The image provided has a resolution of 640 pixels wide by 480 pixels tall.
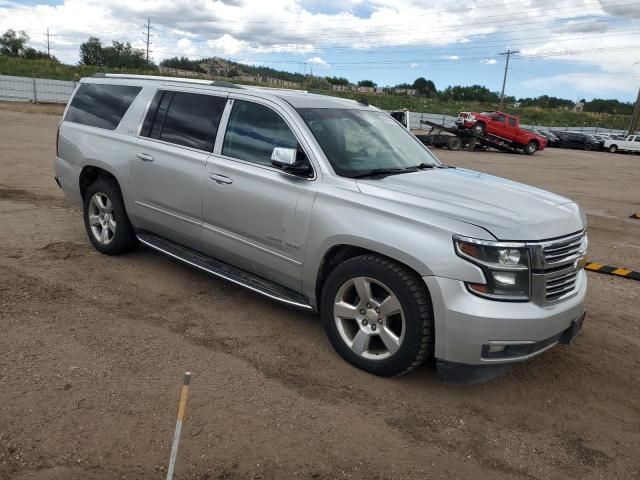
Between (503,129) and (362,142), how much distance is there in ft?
91.6

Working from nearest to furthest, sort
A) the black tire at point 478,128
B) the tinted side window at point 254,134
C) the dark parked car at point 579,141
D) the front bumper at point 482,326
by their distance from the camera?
the front bumper at point 482,326, the tinted side window at point 254,134, the black tire at point 478,128, the dark parked car at point 579,141

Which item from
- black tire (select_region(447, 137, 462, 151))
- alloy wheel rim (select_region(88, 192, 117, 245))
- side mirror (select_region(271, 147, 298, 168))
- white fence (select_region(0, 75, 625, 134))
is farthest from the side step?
white fence (select_region(0, 75, 625, 134))

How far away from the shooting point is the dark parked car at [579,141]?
136 feet

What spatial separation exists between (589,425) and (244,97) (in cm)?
341

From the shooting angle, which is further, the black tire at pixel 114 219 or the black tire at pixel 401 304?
the black tire at pixel 114 219

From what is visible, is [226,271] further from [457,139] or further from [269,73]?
[269,73]

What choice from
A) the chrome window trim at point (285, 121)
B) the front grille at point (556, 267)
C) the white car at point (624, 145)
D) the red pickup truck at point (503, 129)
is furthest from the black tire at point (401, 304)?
the white car at point (624, 145)

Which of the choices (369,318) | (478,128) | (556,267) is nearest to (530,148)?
(478,128)

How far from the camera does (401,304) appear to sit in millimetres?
3416

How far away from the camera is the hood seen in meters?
3.31

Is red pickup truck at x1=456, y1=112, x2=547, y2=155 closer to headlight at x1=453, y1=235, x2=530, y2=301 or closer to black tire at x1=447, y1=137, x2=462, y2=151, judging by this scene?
black tire at x1=447, y1=137, x2=462, y2=151

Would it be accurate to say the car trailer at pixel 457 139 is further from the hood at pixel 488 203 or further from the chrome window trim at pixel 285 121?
the hood at pixel 488 203

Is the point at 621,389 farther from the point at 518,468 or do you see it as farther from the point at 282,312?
the point at 282,312

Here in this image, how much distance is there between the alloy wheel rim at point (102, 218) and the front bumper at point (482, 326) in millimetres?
3667
